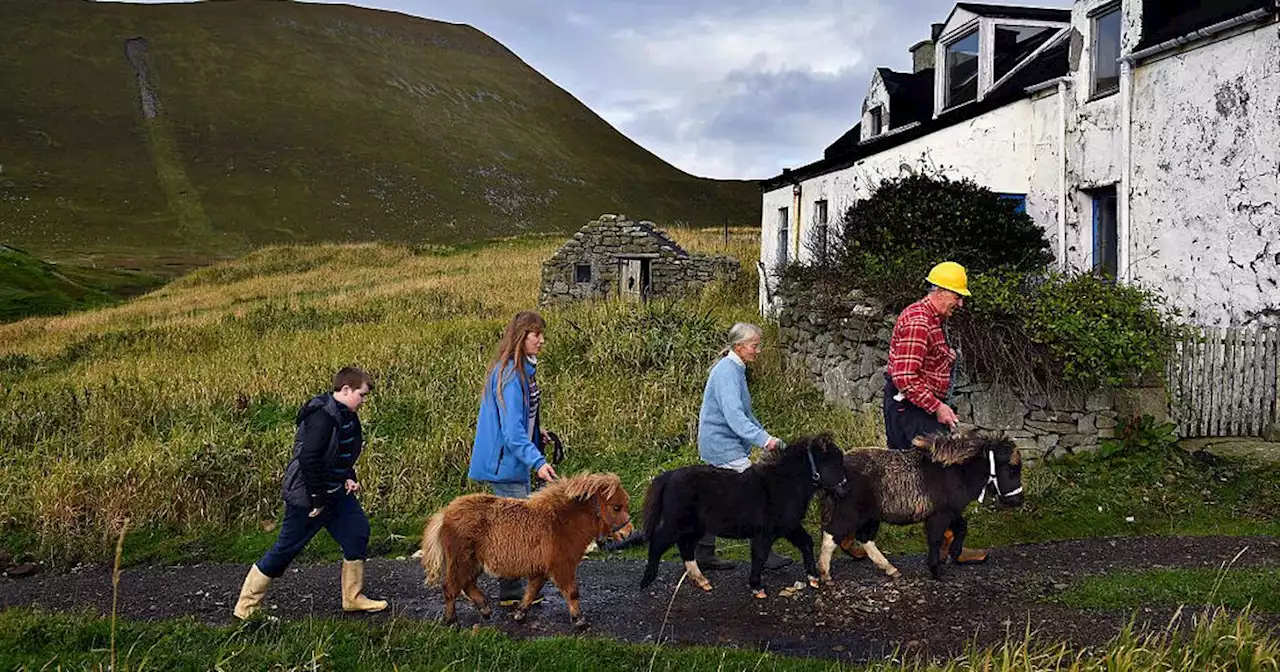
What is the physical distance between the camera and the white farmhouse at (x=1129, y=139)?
11.2 metres

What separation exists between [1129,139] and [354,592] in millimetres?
11711

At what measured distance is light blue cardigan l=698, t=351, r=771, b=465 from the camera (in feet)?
22.1

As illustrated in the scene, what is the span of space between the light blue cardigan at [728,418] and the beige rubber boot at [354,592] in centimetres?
258

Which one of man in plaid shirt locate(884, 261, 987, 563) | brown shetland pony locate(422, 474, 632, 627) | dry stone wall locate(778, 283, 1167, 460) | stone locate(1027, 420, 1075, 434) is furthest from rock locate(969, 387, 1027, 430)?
brown shetland pony locate(422, 474, 632, 627)

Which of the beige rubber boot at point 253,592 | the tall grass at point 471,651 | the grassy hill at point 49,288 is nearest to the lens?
the tall grass at point 471,651

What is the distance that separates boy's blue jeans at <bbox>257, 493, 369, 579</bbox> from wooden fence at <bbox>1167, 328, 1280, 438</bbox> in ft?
28.7

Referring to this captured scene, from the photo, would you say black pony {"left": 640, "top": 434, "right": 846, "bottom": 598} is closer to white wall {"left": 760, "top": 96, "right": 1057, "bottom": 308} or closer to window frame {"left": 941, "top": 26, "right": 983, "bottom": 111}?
white wall {"left": 760, "top": 96, "right": 1057, "bottom": 308}

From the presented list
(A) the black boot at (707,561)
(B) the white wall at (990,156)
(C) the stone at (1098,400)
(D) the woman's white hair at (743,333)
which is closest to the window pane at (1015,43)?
(B) the white wall at (990,156)

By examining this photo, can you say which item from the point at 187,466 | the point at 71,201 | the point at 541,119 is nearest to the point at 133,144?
the point at 71,201

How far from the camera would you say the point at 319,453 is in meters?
6.01

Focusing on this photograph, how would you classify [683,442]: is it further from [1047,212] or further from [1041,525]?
[1047,212]

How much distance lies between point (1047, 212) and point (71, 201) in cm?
9154

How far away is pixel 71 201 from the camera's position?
85.4 meters

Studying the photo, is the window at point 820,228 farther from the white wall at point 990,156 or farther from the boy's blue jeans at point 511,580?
the boy's blue jeans at point 511,580
